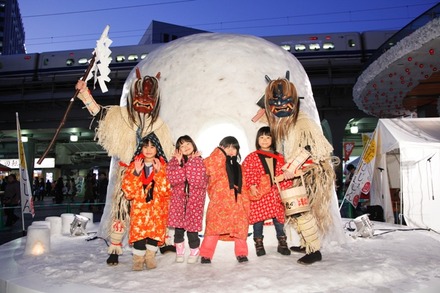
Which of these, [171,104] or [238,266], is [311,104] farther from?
[238,266]

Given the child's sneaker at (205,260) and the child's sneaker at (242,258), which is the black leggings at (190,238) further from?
the child's sneaker at (242,258)

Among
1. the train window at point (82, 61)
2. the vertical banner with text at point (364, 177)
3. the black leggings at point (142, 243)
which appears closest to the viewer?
the black leggings at point (142, 243)

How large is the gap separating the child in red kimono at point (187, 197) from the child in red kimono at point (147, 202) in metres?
0.08

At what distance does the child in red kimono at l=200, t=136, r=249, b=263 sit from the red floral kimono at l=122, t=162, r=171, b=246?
381 mm

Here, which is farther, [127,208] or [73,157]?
[73,157]

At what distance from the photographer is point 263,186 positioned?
331 cm

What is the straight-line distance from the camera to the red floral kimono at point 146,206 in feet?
9.92

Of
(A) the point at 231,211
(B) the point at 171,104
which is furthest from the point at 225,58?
(A) the point at 231,211

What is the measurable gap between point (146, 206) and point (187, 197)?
367 millimetres

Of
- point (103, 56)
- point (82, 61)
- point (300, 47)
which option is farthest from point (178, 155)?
point (82, 61)

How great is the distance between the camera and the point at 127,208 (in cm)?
332

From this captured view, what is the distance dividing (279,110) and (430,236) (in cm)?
312

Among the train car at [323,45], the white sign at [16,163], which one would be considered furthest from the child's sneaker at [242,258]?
the white sign at [16,163]

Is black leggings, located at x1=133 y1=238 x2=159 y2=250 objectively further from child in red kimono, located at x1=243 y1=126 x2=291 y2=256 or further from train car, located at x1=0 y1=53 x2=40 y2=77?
train car, located at x1=0 y1=53 x2=40 y2=77
